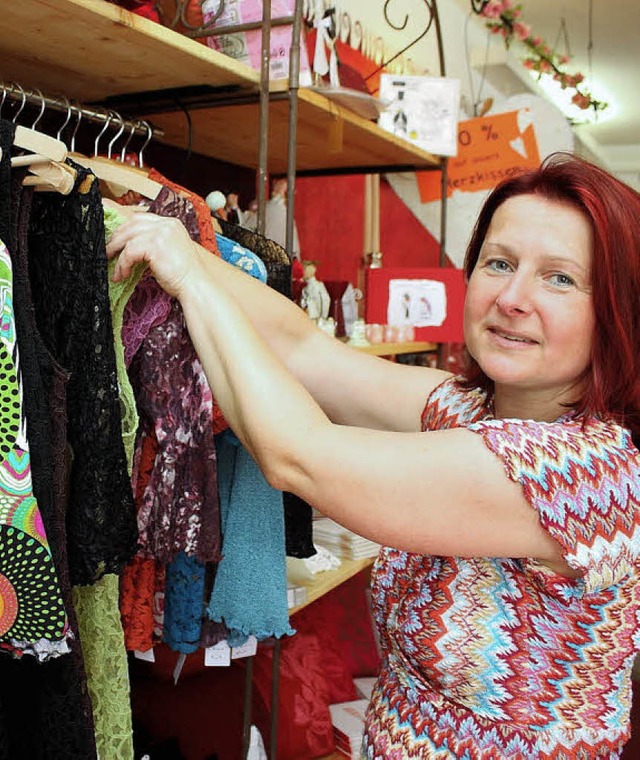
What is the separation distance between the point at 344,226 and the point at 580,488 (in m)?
2.40

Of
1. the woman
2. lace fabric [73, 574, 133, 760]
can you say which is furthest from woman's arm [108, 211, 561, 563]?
lace fabric [73, 574, 133, 760]

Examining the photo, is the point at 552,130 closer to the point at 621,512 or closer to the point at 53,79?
the point at 53,79

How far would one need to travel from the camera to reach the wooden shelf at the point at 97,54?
47.2 inches

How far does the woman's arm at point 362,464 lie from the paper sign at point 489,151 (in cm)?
219

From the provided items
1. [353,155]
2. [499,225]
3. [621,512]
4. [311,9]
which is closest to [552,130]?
[353,155]

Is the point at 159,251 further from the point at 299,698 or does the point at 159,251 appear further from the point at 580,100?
the point at 580,100

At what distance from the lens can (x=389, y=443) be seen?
1.01m

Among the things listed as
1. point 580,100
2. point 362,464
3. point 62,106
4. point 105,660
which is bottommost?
point 105,660

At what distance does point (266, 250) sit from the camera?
61.1 inches

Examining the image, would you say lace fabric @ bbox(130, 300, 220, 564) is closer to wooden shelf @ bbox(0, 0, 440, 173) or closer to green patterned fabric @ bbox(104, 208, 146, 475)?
green patterned fabric @ bbox(104, 208, 146, 475)

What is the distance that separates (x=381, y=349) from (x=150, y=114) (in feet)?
3.09

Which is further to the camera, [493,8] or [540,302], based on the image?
[493,8]

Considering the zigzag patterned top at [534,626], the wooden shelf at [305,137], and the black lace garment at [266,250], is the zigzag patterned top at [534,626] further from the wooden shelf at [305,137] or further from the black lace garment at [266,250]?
the wooden shelf at [305,137]

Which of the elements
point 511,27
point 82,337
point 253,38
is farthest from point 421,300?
point 511,27
